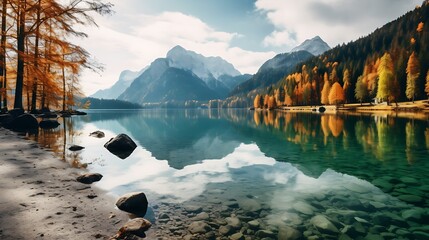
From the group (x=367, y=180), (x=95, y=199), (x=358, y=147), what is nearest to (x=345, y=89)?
(x=358, y=147)

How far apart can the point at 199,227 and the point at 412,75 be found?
106 meters

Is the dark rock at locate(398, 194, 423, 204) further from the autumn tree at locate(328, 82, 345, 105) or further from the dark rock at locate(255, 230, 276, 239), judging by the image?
the autumn tree at locate(328, 82, 345, 105)

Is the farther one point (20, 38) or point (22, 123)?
point (22, 123)

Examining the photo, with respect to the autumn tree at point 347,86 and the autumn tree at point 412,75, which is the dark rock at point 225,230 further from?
the autumn tree at point 347,86

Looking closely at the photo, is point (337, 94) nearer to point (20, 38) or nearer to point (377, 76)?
point (377, 76)

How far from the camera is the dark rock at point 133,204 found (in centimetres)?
868

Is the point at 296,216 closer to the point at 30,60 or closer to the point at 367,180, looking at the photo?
the point at 367,180

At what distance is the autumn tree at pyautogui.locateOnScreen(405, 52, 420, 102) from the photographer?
8612 cm

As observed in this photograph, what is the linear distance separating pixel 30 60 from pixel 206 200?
24.9 metres

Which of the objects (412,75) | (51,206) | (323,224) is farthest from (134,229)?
(412,75)

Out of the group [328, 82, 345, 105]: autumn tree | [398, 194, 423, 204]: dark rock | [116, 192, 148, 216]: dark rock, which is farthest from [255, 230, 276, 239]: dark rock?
[328, 82, 345, 105]: autumn tree

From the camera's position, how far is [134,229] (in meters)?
6.89

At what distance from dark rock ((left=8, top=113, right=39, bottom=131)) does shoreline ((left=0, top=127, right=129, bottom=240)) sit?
19995mm

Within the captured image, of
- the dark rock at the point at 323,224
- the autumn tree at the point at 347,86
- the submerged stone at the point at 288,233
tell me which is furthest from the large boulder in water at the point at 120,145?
the autumn tree at the point at 347,86
